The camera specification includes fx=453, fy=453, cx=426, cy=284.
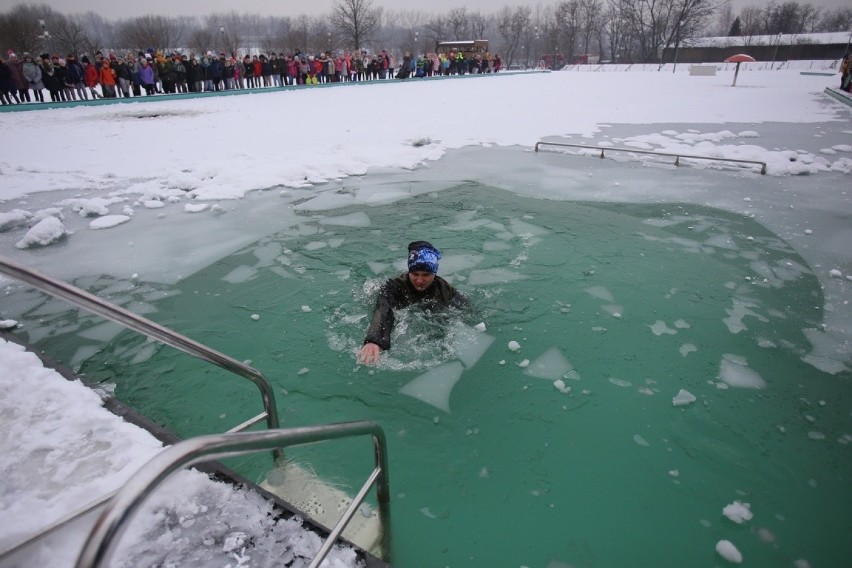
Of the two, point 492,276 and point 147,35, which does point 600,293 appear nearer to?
point 492,276

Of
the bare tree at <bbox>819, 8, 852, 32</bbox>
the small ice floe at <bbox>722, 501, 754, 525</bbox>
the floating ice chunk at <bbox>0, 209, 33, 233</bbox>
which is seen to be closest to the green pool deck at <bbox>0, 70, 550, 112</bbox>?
the floating ice chunk at <bbox>0, 209, 33, 233</bbox>

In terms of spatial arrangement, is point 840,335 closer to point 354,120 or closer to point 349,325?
point 349,325

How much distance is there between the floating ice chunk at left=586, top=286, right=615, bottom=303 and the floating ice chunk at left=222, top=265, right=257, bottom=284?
11.7 feet

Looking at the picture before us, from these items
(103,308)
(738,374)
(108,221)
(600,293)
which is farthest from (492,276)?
(108,221)

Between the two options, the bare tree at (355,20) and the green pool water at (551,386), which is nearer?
the green pool water at (551,386)

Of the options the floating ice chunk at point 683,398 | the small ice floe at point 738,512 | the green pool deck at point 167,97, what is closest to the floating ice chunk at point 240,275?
the floating ice chunk at point 683,398

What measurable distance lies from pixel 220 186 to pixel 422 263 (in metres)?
5.53

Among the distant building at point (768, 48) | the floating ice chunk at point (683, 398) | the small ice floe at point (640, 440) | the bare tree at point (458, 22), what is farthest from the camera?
the bare tree at point (458, 22)

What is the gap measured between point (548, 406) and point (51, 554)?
267cm

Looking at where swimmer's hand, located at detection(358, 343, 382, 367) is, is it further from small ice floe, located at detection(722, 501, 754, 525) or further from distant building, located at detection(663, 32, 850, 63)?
distant building, located at detection(663, 32, 850, 63)

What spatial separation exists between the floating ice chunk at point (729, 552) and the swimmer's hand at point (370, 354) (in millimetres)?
2228

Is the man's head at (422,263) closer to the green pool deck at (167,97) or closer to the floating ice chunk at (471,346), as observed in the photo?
the floating ice chunk at (471,346)

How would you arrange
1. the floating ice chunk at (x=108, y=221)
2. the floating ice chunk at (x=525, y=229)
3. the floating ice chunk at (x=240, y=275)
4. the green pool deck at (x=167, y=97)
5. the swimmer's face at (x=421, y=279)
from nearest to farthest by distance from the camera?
1. the swimmer's face at (x=421, y=279)
2. the floating ice chunk at (x=240, y=275)
3. the floating ice chunk at (x=525, y=229)
4. the floating ice chunk at (x=108, y=221)
5. the green pool deck at (x=167, y=97)

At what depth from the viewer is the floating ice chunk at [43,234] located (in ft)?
18.0
